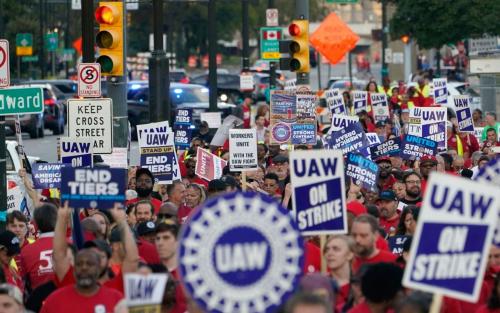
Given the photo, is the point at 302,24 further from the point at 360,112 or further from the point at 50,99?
the point at 50,99

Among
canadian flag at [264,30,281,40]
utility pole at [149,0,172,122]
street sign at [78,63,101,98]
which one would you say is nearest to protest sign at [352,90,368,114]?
canadian flag at [264,30,281,40]

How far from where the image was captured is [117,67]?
63.2 feet

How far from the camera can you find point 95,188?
10812mm

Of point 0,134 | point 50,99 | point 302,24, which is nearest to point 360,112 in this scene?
point 302,24

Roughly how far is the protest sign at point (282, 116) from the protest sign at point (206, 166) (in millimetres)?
4020

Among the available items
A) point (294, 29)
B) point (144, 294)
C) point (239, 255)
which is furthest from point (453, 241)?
point (294, 29)

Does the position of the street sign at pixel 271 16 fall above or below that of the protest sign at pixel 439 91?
above

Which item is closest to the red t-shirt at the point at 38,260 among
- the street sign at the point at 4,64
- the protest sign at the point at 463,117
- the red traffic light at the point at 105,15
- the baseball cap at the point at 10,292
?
the baseball cap at the point at 10,292

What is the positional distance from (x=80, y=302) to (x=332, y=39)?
98.7 ft

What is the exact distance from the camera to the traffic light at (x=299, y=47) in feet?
86.2

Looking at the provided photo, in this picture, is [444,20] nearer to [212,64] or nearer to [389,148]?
[212,64]

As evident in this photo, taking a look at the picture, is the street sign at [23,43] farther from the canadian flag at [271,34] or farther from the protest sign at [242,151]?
the protest sign at [242,151]

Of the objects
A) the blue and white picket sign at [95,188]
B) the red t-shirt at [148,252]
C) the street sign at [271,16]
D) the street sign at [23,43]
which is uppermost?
the street sign at [23,43]

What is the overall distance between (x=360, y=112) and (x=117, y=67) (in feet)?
37.5
